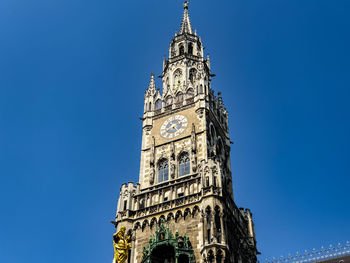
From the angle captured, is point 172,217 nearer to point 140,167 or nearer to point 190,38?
point 140,167

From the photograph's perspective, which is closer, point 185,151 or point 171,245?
point 171,245

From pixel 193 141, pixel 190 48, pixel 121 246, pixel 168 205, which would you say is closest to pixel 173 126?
pixel 193 141

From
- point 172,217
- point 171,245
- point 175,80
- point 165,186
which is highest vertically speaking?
point 175,80

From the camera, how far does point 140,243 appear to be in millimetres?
40906

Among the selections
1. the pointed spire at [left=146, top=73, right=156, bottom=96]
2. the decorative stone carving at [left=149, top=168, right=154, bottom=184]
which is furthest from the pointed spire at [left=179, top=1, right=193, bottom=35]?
the decorative stone carving at [left=149, top=168, right=154, bottom=184]

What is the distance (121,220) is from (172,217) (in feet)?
15.1

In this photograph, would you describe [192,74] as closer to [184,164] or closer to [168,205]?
[184,164]

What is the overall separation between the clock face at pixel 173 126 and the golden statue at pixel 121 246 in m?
12.9

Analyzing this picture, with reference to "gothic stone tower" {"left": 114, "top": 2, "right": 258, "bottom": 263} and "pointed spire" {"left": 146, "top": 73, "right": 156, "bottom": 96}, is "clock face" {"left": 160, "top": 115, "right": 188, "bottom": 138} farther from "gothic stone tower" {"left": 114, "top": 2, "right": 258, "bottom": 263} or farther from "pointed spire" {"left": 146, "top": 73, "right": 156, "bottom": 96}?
"pointed spire" {"left": 146, "top": 73, "right": 156, "bottom": 96}

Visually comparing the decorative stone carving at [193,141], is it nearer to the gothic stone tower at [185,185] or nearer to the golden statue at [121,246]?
the gothic stone tower at [185,185]

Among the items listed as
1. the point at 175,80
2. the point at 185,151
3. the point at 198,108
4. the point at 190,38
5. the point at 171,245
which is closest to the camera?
the point at 171,245

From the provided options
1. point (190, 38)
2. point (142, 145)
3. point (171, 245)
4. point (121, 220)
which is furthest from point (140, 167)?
point (190, 38)

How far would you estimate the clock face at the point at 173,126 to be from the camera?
5016 centimetres

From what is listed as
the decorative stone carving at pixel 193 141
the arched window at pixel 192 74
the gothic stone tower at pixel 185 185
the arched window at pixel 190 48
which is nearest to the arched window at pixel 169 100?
the gothic stone tower at pixel 185 185
